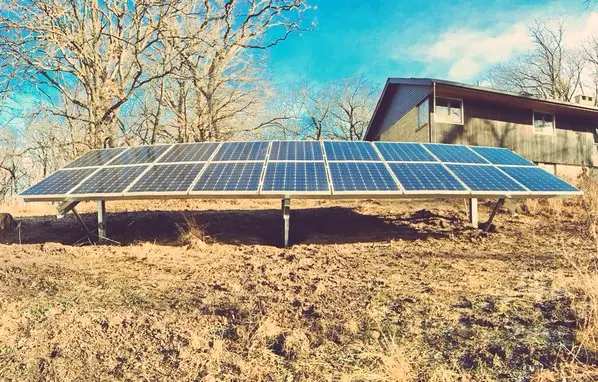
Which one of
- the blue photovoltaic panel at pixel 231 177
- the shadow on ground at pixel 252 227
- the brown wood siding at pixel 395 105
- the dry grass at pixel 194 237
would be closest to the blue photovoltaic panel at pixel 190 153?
the blue photovoltaic panel at pixel 231 177

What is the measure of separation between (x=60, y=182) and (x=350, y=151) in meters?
7.12

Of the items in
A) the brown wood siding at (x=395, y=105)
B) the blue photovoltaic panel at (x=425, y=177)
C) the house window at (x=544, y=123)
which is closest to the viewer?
the blue photovoltaic panel at (x=425, y=177)

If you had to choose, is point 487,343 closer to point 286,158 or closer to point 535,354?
point 535,354

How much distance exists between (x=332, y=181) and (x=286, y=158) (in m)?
1.96

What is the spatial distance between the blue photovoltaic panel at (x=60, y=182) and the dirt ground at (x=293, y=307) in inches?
47.5

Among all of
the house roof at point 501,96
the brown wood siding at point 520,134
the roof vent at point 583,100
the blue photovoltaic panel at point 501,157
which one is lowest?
the blue photovoltaic panel at point 501,157

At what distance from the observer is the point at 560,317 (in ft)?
12.6

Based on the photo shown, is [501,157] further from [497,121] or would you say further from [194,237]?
[497,121]

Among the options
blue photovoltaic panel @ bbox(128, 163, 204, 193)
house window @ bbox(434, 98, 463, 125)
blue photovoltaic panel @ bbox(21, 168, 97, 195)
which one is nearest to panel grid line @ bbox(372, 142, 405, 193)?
blue photovoltaic panel @ bbox(128, 163, 204, 193)

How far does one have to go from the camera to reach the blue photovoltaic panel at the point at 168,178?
7.43m

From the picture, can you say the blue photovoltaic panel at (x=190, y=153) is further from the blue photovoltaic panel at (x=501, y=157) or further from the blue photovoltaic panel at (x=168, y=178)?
the blue photovoltaic panel at (x=501, y=157)

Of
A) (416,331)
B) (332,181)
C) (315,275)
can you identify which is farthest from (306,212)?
(416,331)

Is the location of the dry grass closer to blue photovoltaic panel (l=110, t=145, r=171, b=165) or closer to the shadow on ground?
the shadow on ground

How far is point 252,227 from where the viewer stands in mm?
9969
